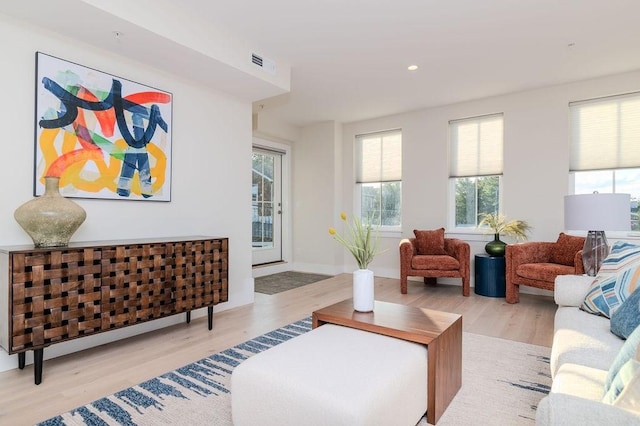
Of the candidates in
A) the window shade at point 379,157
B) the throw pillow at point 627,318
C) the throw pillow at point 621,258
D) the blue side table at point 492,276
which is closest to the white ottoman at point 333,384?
the throw pillow at point 627,318

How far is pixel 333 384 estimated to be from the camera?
1.33 metres

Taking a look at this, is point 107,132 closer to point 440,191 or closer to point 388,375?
point 388,375

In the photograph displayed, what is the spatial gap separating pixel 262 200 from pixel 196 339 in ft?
11.2

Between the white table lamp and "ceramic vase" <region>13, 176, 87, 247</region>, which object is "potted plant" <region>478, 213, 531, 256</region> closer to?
the white table lamp

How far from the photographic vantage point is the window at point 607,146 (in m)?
4.01

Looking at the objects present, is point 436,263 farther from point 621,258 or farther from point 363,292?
point 363,292

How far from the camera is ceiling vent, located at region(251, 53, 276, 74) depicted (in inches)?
133

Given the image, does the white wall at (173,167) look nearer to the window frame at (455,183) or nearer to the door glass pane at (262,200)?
the door glass pane at (262,200)

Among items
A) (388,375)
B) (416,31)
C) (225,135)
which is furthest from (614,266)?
(225,135)

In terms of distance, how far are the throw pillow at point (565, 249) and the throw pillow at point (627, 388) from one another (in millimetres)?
3376

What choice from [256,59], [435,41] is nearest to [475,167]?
[435,41]

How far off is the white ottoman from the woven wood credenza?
140cm

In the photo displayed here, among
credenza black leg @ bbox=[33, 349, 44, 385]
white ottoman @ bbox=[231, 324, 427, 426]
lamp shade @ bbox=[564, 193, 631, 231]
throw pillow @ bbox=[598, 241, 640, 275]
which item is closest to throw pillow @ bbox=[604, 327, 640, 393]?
white ottoman @ bbox=[231, 324, 427, 426]

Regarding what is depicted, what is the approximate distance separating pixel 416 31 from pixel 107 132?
271 cm
